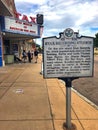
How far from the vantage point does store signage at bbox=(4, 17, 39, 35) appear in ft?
71.1

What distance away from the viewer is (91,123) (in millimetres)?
5539

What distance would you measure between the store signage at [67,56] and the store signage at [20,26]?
17.0 m

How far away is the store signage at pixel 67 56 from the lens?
498cm

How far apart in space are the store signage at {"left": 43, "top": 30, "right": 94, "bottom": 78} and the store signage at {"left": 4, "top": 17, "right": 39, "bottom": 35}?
17.0 metres

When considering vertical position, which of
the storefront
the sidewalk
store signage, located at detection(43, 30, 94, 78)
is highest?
the storefront

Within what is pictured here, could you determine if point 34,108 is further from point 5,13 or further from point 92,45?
point 5,13

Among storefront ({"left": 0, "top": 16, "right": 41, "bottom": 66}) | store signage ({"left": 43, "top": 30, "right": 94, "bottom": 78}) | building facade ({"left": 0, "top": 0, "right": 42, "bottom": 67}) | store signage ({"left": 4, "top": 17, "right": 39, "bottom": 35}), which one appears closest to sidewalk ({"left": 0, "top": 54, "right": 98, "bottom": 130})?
store signage ({"left": 43, "top": 30, "right": 94, "bottom": 78})

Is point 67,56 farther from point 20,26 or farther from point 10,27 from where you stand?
point 20,26

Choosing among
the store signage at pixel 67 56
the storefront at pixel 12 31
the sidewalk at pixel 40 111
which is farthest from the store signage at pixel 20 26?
the store signage at pixel 67 56

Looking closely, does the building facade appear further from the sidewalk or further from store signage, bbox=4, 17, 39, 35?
the sidewalk

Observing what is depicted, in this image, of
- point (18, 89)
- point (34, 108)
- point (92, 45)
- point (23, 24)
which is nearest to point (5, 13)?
point (23, 24)

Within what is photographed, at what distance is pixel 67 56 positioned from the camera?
5023 mm

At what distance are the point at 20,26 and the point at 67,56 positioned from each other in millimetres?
19363

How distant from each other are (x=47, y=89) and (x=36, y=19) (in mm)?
18828
